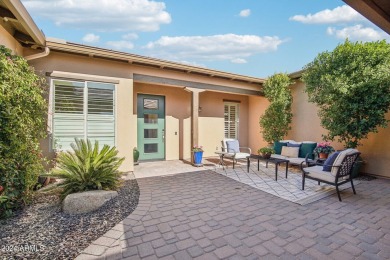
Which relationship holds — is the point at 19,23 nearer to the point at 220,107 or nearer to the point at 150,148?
the point at 150,148

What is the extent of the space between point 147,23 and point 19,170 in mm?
9267

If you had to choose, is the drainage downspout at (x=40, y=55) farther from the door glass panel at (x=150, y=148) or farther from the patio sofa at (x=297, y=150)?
the patio sofa at (x=297, y=150)

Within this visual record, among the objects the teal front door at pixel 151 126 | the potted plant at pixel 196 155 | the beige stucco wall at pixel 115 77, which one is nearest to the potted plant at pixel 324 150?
the potted plant at pixel 196 155

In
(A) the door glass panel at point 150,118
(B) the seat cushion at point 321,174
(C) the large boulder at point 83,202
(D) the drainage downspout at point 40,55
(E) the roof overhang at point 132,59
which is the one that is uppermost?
(E) the roof overhang at point 132,59

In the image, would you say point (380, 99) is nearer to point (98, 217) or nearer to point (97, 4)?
point (98, 217)

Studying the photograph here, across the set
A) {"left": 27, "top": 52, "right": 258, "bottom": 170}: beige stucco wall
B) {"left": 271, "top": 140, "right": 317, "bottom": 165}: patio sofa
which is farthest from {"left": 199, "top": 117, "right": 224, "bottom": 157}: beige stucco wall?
{"left": 271, "top": 140, "right": 317, "bottom": 165}: patio sofa

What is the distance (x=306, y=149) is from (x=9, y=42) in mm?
7899

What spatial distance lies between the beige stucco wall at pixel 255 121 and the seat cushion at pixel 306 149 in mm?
2498

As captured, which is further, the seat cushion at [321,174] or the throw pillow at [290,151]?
the throw pillow at [290,151]

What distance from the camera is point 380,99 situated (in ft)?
15.7

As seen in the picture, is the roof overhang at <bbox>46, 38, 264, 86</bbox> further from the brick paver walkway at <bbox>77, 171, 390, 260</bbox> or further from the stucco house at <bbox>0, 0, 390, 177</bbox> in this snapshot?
the brick paver walkway at <bbox>77, 171, 390, 260</bbox>

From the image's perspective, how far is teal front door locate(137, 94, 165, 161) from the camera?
7.09 m

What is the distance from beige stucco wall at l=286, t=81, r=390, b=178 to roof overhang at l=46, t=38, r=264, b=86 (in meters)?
2.09

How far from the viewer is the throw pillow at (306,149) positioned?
6.04 metres
